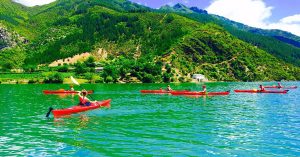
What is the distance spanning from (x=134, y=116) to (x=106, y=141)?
17.4 m

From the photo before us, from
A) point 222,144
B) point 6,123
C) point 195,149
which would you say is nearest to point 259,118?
point 222,144

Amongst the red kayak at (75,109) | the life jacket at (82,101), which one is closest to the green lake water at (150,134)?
the red kayak at (75,109)

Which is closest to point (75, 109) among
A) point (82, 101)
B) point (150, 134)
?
point (82, 101)

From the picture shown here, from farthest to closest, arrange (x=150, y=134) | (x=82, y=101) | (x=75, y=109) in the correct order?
1. (x=82, y=101)
2. (x=75, y=109)
3. (x=150, y=134)

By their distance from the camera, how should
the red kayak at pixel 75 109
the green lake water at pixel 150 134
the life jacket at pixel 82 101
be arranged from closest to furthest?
1. the green lake water at pixel 150 134
2. the red kayak at pixel 75 109
3. the life jacket at pixel 82 101

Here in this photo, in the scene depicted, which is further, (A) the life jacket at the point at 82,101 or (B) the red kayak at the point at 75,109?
(A) the life jacket at the point at 82,101

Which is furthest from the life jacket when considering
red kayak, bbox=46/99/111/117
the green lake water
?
the green lake water

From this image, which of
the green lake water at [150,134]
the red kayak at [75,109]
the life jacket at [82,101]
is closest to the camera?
the green lake water at [150,134]

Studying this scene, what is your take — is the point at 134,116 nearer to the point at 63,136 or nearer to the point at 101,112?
the point at 101,112

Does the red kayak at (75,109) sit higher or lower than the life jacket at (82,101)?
lower

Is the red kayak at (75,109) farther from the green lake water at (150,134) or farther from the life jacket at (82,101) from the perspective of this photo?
the green lake water at (150,134)

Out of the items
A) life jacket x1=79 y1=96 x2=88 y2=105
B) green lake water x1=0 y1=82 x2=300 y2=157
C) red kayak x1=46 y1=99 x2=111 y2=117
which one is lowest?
green lake water x1=0 y1=82 x2=300 y2=157

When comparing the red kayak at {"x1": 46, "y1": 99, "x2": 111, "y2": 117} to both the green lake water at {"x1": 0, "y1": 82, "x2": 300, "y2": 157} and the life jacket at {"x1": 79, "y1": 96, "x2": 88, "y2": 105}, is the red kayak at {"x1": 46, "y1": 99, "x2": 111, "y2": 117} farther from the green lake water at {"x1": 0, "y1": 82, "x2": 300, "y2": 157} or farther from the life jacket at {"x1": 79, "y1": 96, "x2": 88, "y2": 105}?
the green lake water at {"x1": 0, "y1": 82, "x2": 300, "y2": 157}

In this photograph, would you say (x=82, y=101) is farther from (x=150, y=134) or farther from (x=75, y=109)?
(x=150, y=134)
